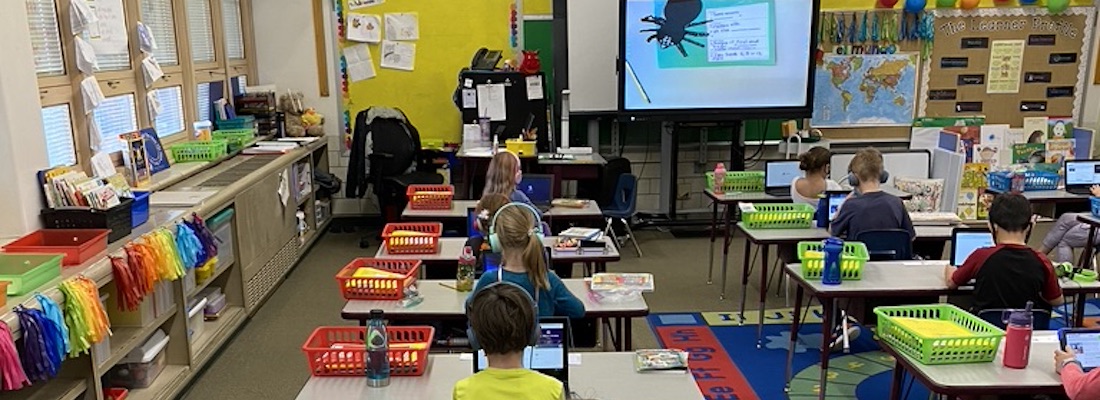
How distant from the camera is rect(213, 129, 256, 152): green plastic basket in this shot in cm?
607

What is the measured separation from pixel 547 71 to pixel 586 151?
3.30ft

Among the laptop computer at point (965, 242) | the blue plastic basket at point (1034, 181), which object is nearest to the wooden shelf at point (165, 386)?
the laptop computer at point (965, 242)

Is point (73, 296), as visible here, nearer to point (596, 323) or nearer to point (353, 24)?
point (596, 323)

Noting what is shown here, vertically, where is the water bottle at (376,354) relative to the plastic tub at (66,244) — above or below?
below

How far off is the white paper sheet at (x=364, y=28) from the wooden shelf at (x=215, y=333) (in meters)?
3.17

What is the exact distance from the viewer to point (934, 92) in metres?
7.77

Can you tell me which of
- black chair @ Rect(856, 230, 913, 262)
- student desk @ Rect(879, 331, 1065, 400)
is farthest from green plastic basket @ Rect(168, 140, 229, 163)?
student desk @ Rect(879, 331, 1065, 400)

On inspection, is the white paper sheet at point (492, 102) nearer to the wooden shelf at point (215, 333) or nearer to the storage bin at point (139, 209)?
the wooden shelf at point (215, 333)

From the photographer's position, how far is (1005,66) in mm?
7754

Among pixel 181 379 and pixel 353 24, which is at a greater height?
pixel 353 24

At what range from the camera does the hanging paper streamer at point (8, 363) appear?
261cm

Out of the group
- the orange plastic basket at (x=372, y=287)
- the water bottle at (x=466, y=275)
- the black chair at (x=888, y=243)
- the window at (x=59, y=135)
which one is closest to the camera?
the orange plastic basket at (x=372, y=287)

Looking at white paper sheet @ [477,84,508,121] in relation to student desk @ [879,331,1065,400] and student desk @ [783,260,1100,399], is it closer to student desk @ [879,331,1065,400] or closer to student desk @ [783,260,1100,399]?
student desk @ [783,260,1100,399]

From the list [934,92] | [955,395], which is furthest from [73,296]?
[934,92]
